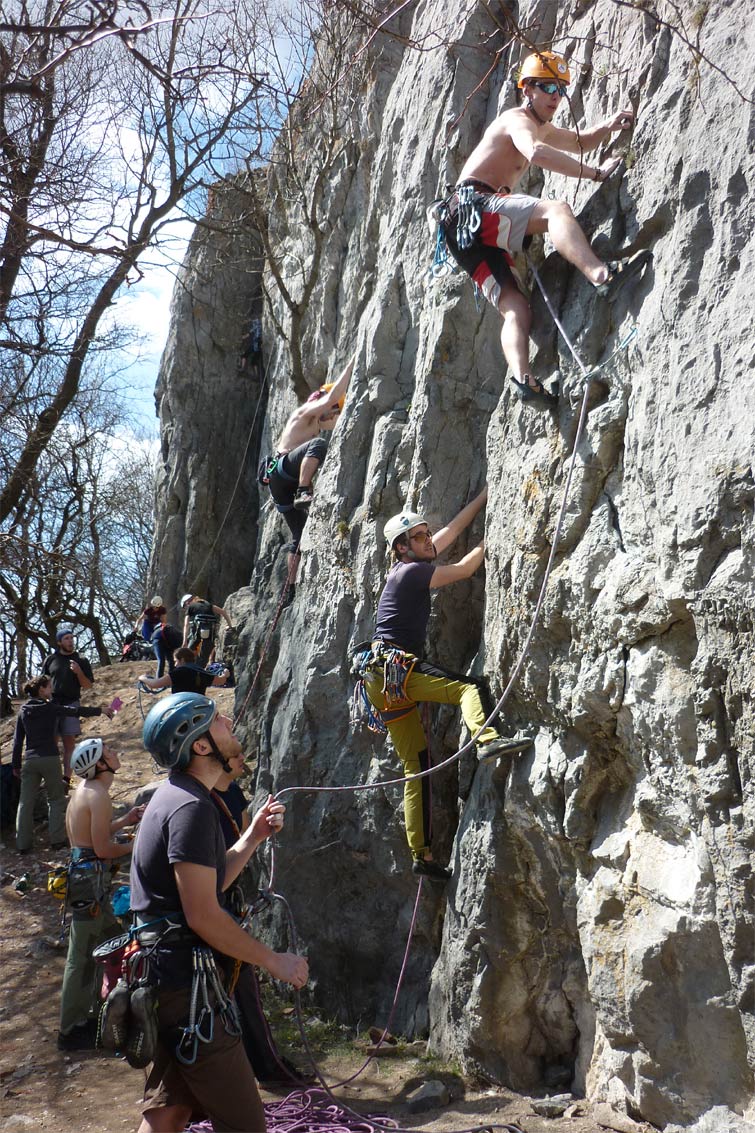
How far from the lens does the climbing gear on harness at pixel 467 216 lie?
19.0 ft

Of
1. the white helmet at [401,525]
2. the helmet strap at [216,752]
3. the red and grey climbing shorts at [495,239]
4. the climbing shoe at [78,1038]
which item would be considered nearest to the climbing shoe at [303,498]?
the white helmet at [401,525]

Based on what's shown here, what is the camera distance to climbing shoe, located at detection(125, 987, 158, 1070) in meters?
3.28

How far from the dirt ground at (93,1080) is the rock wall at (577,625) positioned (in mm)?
229

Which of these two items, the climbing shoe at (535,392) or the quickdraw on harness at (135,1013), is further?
the climbing shoe at (535,392)

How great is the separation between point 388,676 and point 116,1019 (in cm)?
312

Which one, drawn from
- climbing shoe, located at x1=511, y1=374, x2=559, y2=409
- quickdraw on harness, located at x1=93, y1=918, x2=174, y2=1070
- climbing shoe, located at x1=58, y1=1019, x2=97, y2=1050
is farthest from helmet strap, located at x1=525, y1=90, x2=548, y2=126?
climbing shoe, located at x1=58, y1=1019, x2=97, y2=1050

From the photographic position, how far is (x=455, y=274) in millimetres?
7117

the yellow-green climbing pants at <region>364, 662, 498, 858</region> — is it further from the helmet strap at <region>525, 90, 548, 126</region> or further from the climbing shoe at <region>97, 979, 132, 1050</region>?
the helmet strap at <region>525, 90, 548, 126</region>

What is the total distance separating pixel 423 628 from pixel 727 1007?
2858mm

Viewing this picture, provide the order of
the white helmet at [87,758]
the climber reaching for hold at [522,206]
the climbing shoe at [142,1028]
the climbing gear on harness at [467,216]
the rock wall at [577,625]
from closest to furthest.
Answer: the climbing shoe at [142,1028] → the rock wall at [577,625] → the climber reaching for hold at [522,206] → the climbing gear on harness at [467,216] → the white helmet at [87,758]

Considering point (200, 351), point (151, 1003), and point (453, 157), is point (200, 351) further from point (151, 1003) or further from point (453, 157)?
point (151, 1003)

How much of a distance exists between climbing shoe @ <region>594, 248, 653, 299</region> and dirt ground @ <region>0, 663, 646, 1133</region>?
13.8ft

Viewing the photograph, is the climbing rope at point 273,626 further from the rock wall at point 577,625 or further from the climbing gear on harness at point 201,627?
the climbing gear on harness at point 201,627

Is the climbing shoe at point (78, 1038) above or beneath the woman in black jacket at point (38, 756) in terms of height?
beneath
